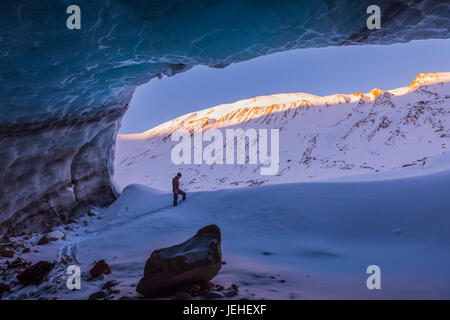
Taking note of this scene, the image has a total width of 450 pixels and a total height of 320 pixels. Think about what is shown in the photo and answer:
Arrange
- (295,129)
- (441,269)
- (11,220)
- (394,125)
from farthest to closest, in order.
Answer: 1. (295,129)
2. (394,125)
3. (11,220)
4. (441,269)

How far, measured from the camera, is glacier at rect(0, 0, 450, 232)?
3500 mm

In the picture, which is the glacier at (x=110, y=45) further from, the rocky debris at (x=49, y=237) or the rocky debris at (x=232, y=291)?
the rocky debris at (x=232, y=291)

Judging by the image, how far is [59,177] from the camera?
7988 mm

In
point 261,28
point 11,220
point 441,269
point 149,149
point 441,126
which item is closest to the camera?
point 441,269

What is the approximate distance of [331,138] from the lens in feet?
93.8

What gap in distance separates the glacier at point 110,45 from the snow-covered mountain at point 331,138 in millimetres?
11003

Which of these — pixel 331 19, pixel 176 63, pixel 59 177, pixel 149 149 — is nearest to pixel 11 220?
pixel 59 177

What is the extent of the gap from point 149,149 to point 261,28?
Answer: 144ft

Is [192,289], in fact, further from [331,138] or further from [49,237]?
[331,138]

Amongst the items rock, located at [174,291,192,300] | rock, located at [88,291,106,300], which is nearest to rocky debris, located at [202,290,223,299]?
rock, located at [174,291,192,300]

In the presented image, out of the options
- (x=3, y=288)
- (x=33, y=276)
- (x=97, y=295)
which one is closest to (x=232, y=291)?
(x=97, y=295)

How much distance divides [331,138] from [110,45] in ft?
94.7

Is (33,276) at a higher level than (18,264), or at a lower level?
higher

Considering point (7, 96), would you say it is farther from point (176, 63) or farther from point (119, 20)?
point (176, 63)
